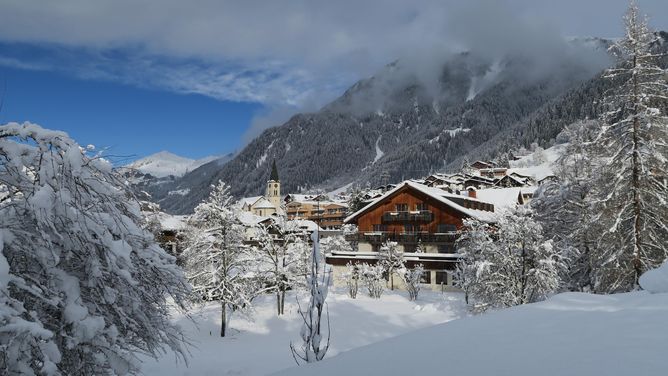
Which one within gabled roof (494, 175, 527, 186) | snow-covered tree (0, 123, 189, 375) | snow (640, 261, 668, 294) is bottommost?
snow (640, 261, 668, 294)

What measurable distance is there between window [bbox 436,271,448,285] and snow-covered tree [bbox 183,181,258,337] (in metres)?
20.3

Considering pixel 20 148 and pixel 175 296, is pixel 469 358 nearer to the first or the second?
pixel 175 296

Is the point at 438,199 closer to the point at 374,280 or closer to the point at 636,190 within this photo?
the point at 374,280

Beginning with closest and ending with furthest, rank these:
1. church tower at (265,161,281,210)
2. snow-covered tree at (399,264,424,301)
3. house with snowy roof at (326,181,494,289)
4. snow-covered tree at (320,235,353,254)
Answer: snow-covered tree at (399,264,424,301)
house with snowy roof at (326,181,494,289)
snow-covered tree at (320,235,353,254)
church tower at (265,161,281,210)

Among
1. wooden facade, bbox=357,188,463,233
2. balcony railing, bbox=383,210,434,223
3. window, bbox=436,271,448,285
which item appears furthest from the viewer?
balcony railing, bbox=383,210,434,223

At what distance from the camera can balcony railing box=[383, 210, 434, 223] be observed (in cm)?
5012

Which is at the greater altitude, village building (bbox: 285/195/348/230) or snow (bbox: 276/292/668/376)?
village building (bbox: 285/195/348/230)

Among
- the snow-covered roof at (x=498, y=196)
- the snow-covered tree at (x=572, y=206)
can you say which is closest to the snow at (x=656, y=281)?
the snow-covered tree at (x=572, y=206)

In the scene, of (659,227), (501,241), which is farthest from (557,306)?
(501,241)

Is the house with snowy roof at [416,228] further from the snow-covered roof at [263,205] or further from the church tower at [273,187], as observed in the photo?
the church tower at [273,187]

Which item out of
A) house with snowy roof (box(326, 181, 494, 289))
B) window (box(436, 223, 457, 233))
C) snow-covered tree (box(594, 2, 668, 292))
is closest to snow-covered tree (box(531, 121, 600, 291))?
snow-covered tree (box(594, 2, 668, 292))

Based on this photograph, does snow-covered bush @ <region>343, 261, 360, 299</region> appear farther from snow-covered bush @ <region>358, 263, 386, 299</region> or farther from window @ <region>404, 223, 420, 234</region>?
window @ <region>404, 223, 420, 234</region>

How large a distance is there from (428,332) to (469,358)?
2.53 meters

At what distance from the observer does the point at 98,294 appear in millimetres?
5371
